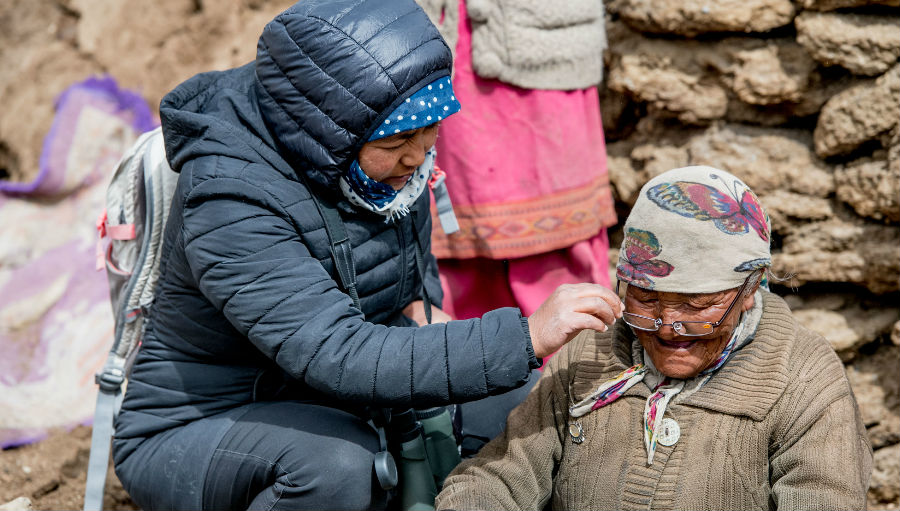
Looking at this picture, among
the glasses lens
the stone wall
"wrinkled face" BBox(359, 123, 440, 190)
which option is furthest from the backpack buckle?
the stone wall

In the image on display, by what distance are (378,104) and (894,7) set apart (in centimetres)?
194

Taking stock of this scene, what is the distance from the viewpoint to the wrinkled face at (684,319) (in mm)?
2242

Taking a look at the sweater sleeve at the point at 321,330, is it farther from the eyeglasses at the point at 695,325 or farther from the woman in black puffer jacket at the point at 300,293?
the eyeglasses at the point at 695,325

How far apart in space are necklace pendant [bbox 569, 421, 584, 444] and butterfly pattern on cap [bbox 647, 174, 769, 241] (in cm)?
66

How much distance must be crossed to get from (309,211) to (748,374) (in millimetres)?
1211

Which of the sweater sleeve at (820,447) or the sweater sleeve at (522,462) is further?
the sweater sleeve at (522,462)

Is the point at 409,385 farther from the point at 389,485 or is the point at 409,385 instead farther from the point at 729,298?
the point at 729,298

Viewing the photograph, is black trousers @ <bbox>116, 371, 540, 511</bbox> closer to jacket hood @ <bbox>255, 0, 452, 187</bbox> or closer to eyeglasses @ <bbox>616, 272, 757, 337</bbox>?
jacket hood @ <bbox>255, 0, 452, 187</bbox>

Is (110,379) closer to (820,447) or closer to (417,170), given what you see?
(417,170)

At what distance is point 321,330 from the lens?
227 centimetres

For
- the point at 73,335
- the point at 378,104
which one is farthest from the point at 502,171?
the point at 73,335

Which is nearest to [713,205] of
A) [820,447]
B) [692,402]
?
[692,402]

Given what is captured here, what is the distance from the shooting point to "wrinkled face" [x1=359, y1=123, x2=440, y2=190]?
7.91 ft

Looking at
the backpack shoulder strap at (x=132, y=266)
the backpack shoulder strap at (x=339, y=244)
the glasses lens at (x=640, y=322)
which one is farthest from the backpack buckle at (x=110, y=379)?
the glasses lens at (x=640, y=322)
